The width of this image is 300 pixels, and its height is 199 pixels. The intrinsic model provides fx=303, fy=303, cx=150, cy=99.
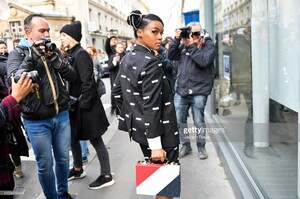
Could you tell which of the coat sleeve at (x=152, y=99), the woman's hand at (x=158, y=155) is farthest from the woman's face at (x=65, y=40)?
the woman's hand at (x=158, y=155)

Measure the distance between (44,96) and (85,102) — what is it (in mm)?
795

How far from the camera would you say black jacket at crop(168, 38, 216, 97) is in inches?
161

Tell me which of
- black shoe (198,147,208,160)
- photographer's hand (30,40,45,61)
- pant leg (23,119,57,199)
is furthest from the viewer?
black shoe (198,147,208,160)

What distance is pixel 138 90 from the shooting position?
2408 millimetres

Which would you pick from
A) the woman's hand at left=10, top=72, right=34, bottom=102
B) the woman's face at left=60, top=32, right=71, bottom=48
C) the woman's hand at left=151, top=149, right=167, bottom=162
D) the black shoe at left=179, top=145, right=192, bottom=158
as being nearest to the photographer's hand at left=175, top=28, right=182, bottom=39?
the woman's face at left=60, top=32, right=71, bottom=48

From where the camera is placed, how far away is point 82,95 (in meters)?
3.52

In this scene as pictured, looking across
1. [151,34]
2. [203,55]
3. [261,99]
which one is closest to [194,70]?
[203,55]

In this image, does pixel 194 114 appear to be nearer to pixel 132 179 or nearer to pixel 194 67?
pixel 194 67

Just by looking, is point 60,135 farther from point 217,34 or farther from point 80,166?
point 217,34

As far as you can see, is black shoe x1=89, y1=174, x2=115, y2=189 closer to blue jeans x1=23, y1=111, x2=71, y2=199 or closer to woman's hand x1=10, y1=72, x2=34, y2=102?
blue jeans x1=23, y1=111, x2=71, y2=199

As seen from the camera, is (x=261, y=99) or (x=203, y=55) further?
(x=203, y=55)

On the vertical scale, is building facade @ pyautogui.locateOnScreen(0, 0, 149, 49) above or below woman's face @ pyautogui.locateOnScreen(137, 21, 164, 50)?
above

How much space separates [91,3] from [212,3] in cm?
3287

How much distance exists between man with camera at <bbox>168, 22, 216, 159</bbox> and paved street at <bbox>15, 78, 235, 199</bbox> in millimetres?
349
